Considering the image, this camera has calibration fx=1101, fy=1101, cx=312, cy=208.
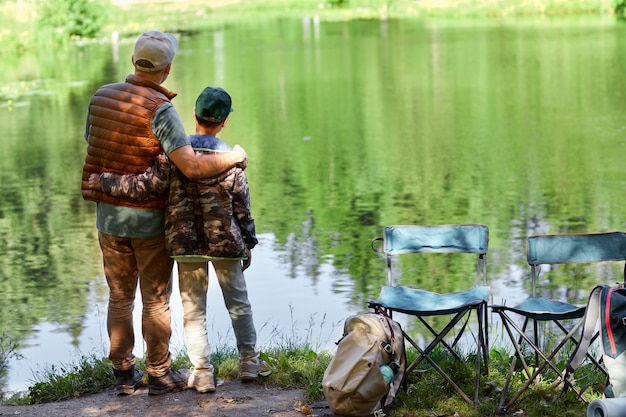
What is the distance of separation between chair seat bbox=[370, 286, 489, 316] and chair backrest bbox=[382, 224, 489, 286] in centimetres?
24

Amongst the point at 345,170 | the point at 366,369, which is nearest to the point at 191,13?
the point at 345,170

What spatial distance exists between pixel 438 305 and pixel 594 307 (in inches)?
Result: 26.9

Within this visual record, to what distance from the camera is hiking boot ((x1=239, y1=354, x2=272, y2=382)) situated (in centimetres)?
427

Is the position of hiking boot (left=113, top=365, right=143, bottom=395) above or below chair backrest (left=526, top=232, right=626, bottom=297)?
below

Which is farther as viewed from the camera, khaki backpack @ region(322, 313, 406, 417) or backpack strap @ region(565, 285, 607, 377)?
khaki backpack @ region(322, 313, 406, 417)

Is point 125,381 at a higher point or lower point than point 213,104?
lower

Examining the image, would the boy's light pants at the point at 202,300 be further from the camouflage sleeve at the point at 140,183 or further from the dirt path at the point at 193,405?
the camouflage sleeve at the point at 140,183

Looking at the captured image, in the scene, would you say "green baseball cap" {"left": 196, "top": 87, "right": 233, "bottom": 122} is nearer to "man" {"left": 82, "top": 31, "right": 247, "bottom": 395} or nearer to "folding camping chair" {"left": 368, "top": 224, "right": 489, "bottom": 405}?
"man" {"left": 82, "top": 31, "right": 247, "bottom": 395}

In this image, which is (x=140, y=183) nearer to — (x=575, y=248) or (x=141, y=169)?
(x=141, y=169)

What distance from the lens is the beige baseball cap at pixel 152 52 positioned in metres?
3.96

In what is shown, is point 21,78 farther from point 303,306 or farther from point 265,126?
point 303,306

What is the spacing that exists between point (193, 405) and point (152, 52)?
1299 mm

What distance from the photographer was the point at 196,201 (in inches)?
158

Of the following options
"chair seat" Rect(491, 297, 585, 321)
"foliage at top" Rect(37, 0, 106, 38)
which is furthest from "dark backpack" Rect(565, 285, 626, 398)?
"foliage at top" Rect(37, 0, 106, 38)
